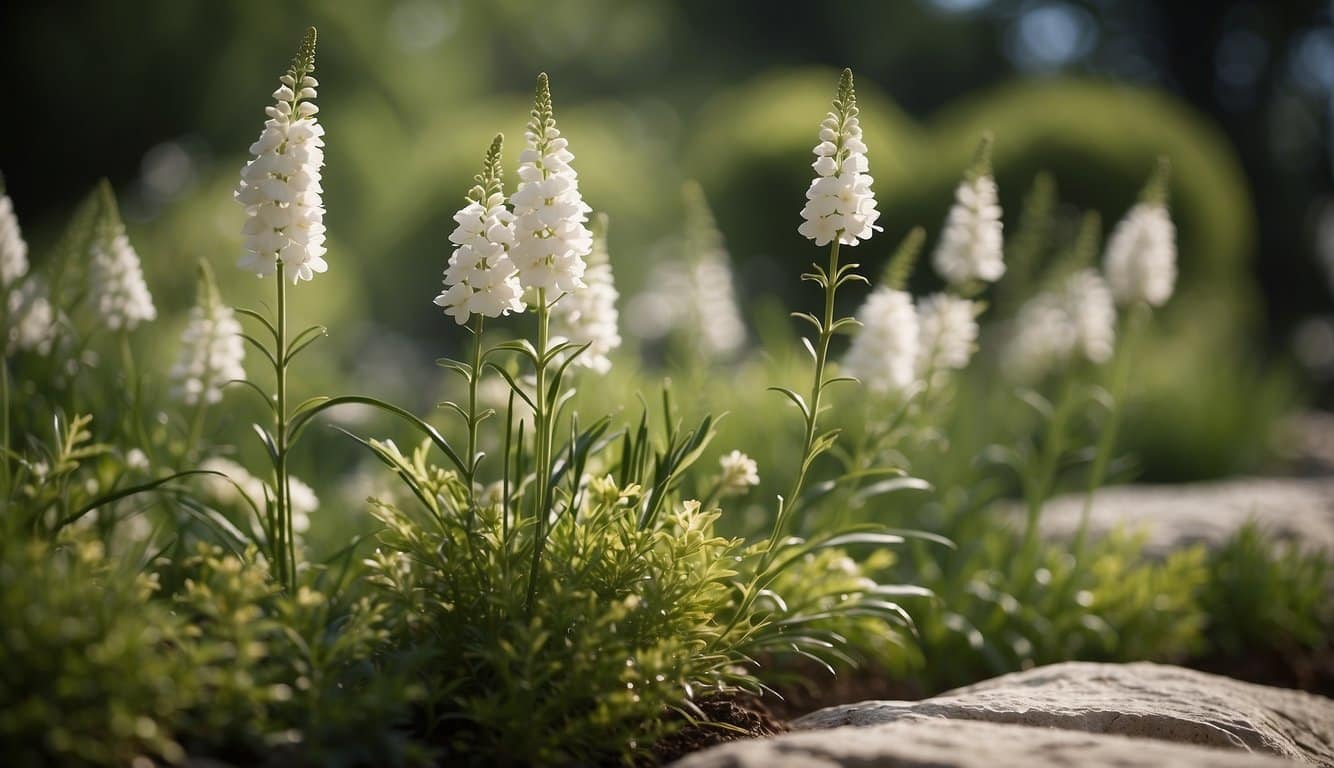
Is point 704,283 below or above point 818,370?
above

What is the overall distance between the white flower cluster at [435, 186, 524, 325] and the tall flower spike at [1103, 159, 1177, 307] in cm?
248

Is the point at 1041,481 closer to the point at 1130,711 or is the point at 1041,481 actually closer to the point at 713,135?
the point at 1130,711

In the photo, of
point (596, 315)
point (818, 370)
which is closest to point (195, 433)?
point (596, 315)

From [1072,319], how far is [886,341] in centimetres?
92

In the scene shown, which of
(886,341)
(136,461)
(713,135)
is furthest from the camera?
(713,135)

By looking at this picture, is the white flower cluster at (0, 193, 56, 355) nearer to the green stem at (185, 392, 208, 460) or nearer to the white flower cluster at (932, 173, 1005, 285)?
the green stem at (185, 392, 208, 460)

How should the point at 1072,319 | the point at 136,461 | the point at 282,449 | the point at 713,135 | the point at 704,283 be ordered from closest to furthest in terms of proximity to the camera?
1. the point at 282,449
2. the point at 136,461
3. the point at 1072,319
4. the point at 704,283
5. the point at 713,135

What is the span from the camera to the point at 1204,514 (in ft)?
15.7

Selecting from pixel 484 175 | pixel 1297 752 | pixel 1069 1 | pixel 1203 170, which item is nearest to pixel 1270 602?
pixel 1297 752

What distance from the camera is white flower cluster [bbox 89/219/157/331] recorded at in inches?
123

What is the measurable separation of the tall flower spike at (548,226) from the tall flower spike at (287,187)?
0.41 m

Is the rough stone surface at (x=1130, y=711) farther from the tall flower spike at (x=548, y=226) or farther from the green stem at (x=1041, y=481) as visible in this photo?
the tall flower spike at (x=548, y=226)

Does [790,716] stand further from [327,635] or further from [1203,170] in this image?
[1203,170]

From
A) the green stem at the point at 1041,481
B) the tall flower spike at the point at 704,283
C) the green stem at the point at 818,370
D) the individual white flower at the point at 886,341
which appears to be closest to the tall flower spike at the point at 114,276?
the tall flower spike at the point at 704,283
